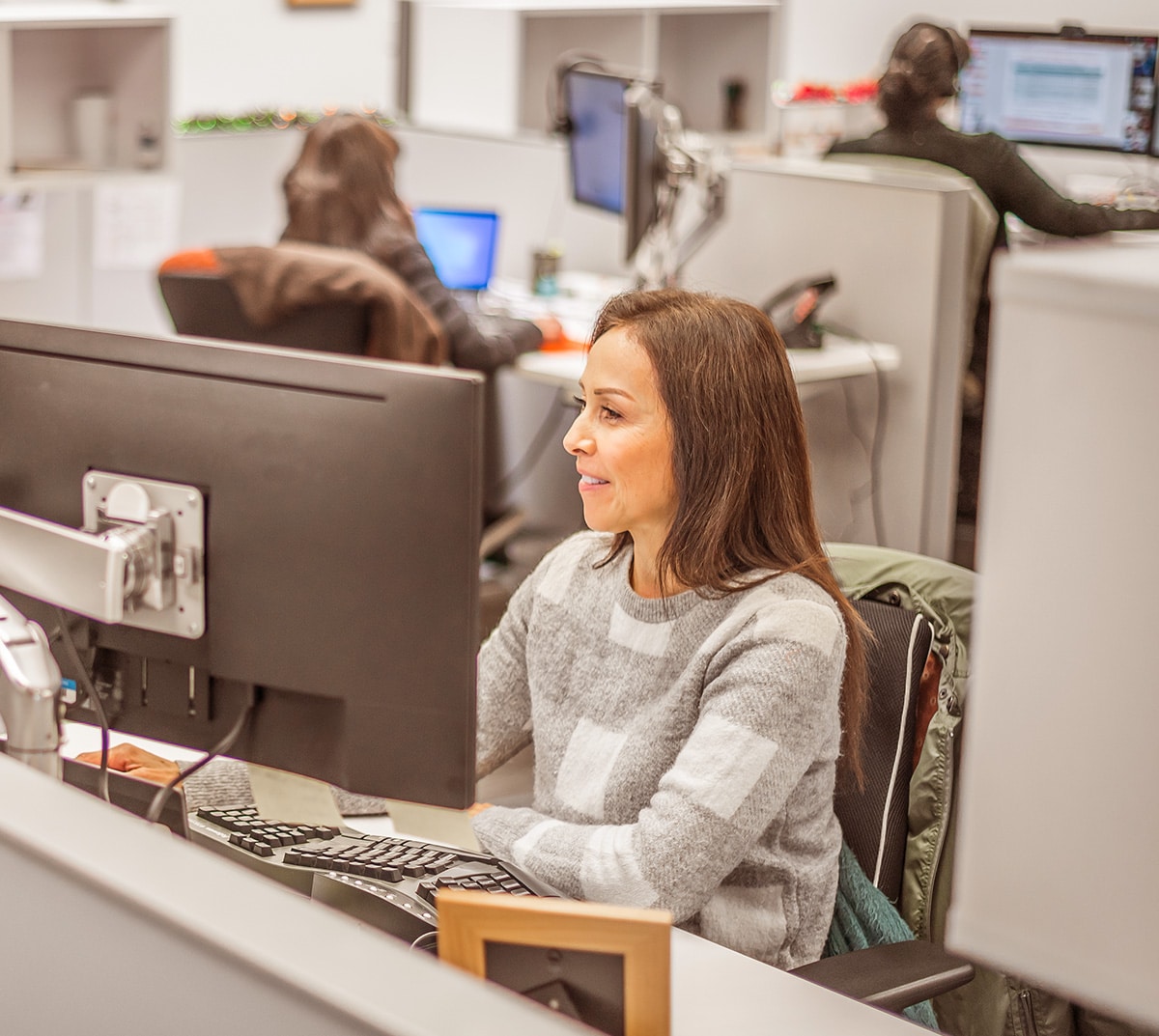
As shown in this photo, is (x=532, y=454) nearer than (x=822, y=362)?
No

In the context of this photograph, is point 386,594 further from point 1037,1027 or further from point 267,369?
point 1037,1027

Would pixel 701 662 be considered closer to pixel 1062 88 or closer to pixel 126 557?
pixel 126 557

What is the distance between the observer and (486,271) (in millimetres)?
3852

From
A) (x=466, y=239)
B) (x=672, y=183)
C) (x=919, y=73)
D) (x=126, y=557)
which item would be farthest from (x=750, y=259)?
(x=126, y=557)

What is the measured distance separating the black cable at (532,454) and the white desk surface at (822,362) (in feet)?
2.53

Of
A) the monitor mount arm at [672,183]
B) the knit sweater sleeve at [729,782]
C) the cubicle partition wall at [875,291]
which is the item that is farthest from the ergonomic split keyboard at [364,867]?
the monitor mount arm at [672,183]

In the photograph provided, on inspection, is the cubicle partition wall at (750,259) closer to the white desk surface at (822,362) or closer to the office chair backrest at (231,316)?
the white desk surface at (822,362)

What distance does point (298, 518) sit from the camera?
1074 mm

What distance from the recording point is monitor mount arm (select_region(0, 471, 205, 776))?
1.04 meters

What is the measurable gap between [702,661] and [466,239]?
2.72 meters

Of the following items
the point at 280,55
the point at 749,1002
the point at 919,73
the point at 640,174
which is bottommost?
the point at 749,1002

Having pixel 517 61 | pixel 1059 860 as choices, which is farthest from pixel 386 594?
pixel 517 61

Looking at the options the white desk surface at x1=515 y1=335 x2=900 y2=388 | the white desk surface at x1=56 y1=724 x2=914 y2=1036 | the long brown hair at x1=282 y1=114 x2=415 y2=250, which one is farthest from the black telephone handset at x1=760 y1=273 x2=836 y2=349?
the white desk surface at x1=56 y1=724 x2=914 y2=1036

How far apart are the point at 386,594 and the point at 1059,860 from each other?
523 mm
